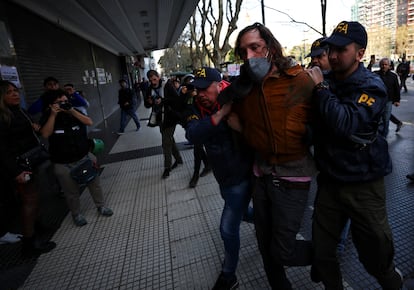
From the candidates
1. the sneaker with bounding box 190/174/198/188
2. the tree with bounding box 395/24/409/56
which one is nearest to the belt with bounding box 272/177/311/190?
the sneaker with bounding box 190/174/198/188

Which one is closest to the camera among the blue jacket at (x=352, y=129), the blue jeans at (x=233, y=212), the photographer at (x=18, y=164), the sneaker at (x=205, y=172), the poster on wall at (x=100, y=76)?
the blue jacket at (x=352, y=129)

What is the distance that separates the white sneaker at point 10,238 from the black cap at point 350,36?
3711 millimetres

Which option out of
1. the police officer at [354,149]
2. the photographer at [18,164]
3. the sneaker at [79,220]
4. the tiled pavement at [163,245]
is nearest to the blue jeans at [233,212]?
the tiled pavement at [163,245]

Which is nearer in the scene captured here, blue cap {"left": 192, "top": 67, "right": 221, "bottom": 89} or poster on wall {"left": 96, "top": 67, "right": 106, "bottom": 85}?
blue cap {"left": 192, "top": 67, "right": 221, "bottom": 89}

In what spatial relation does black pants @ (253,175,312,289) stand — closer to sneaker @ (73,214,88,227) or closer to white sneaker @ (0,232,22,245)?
sneaker @ (73,214,88,227)

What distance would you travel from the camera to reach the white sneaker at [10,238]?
3152 millimetres

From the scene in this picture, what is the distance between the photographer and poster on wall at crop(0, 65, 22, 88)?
180 inches

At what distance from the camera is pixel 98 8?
738 cm

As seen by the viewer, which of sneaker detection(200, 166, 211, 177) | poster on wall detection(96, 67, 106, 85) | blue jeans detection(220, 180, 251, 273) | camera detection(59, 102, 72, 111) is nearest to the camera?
blue jeans detection(220, 180, 251, 273)

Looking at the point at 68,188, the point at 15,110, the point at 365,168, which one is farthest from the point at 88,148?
the point at 365,168

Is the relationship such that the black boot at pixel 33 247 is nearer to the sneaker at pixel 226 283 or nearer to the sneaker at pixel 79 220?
the sneaker at pixel 79 220

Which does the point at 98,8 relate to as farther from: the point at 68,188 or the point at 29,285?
the point at 29,285

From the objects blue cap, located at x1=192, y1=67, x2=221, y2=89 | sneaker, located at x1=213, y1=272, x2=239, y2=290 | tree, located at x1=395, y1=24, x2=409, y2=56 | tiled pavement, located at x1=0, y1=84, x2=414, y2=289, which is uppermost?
tree, located at x1=395, y1=24, x2=409, y2=56

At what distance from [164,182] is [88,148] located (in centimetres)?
148
